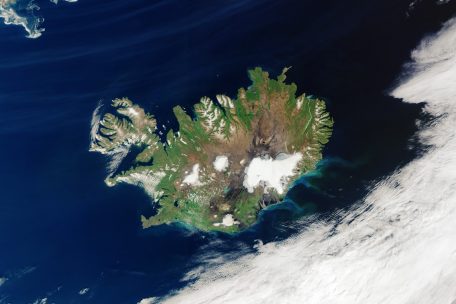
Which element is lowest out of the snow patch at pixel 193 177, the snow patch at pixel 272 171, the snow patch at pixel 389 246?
the snow patch at pixel 389 246

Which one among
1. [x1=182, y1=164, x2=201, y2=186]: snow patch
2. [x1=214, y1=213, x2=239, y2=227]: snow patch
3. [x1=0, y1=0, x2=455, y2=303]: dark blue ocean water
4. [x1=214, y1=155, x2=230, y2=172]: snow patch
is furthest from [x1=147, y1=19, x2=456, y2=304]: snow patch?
[x1=214, y1=155, x2=230, y2=172]: snow patch

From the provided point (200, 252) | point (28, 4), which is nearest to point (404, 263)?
point (200, 252)

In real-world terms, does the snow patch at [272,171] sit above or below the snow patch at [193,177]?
below

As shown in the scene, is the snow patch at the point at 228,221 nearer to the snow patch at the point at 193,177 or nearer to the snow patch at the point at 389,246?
the snow patch at the point at 389,246

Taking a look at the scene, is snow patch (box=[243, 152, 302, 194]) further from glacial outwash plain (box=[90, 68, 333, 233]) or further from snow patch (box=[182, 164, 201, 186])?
snow patch (box=[182, 164, 201, 186])

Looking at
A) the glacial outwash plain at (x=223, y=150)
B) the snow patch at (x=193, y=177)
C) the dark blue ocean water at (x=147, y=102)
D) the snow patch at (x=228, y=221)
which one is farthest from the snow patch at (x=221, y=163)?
the dark blue ocean water at (x=147, y=102)

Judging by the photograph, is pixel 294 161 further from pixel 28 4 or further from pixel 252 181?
pixel 28 4

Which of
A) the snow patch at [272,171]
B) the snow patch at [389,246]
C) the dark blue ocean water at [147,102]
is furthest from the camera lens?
the snow patch at [272,171]


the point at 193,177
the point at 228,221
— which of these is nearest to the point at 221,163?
the point at 193,177
